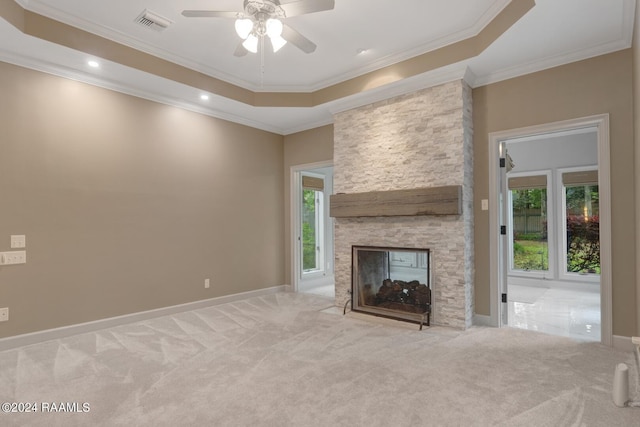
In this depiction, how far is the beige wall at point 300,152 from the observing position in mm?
5592

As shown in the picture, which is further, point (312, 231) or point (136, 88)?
point (312, 231)

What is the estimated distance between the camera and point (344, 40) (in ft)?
12.1

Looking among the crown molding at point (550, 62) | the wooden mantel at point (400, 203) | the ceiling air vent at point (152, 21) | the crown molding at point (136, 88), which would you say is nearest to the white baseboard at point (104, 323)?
the wooden mantel at point (400, 203)

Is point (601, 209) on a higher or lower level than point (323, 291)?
higher

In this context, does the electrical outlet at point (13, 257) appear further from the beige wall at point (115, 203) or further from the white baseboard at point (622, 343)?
the white baseboard at point (622, 343)

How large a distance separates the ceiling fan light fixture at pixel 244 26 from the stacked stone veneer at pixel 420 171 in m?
2.28

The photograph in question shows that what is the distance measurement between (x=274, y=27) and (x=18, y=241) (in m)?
3.17

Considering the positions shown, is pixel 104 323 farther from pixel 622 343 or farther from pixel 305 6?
pixel 622 343

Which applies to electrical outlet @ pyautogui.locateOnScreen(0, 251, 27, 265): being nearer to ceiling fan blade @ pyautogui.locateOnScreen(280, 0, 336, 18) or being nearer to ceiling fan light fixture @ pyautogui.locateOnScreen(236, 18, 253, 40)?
ceiling fan light fixture @ pyautogui.locateOnScreen(236, 18, 253, 40)

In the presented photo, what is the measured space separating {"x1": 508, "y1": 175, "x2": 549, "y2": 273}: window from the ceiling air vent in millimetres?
6698

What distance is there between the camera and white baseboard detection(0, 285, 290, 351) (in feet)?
10.9

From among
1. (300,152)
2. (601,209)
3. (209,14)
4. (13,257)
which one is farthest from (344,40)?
(13,257)

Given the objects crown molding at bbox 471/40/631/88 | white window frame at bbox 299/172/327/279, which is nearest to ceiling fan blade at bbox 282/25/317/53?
crown molding at bbox 471/40/631/88

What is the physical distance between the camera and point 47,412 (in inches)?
86.6
